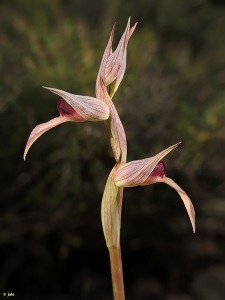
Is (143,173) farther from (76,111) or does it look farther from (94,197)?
(94,197)

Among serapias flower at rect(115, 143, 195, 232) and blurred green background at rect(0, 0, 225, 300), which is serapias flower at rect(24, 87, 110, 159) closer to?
serapias flower at rect(115, 143, 195, 232)

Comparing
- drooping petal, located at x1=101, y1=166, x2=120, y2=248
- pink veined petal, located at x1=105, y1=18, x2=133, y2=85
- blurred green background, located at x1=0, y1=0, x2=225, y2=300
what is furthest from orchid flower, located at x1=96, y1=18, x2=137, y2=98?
blurred green background, located at x1=0, y1=0, x2=225, y2=300

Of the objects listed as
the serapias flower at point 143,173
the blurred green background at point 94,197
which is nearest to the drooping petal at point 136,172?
the serapias flower at point 143,173

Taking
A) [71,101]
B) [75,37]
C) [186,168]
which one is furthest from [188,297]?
[71,101]

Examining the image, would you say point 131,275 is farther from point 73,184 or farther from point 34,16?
point 34,16

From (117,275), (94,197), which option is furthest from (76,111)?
(94,197)

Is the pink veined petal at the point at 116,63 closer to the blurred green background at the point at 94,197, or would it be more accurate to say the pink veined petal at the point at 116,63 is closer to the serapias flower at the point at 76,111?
the serapias flower at the point at 76,111
